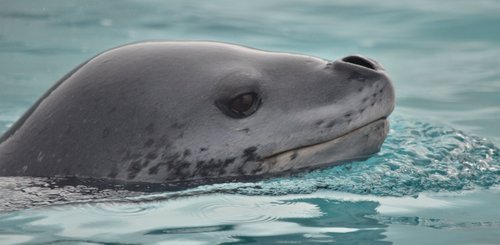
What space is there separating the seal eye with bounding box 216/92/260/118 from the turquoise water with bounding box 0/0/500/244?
418 mm

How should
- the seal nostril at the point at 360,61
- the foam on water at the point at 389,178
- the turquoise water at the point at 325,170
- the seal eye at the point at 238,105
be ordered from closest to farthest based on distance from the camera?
the turquoise water at the point at 325,170 → the foam on water at the point at 389,178 → the seal eye at the point at 238,105 → the seal nostril at the point at 360,61

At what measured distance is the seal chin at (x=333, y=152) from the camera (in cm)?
596

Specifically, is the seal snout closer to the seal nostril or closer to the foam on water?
the seal nostril

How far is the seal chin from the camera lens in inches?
235

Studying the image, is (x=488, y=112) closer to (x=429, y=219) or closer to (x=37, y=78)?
(x=429, y=219)

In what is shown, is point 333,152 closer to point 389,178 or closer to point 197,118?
point 389,178

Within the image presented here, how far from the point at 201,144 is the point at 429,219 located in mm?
1341

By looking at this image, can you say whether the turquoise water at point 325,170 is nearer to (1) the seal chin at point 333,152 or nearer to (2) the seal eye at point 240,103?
(1) the seal chin at point 333,152

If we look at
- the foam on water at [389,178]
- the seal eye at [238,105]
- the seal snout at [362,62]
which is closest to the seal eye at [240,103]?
the seal eye at [238,105]

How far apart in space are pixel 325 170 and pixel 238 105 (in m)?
0.66

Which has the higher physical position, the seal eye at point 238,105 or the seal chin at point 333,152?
the seal eye at point 238,105

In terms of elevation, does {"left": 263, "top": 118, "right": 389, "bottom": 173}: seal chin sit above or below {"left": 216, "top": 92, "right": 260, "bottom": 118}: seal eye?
below

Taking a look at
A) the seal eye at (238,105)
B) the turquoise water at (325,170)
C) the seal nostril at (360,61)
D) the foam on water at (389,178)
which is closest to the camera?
the turquoise water at (325,170)

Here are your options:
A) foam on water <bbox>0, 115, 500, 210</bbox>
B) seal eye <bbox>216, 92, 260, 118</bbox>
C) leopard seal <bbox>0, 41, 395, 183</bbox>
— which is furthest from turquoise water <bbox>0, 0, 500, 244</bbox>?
seal eye <bbox>216, 92, 260, 118</bbox>
